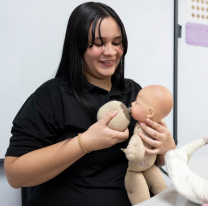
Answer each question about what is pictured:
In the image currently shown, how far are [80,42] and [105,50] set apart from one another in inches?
3.8

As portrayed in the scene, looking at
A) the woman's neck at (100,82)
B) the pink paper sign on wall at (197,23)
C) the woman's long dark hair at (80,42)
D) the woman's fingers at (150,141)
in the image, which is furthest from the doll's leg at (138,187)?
the pink paper sign on wall at (197,23)

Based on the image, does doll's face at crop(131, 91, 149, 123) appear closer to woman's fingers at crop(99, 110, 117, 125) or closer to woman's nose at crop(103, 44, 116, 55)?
woman's fingers at crop(99, 110, 117, 125)

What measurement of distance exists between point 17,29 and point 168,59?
104cm

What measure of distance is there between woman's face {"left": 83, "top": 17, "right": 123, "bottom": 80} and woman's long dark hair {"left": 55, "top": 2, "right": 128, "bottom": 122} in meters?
0.02

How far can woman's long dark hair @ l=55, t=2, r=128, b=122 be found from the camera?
2.32 ft

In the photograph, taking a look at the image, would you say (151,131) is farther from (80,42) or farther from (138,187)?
(80,42)

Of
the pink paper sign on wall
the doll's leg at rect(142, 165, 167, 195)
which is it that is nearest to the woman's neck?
the doll's leg at rect(142, 165, 167, 195)

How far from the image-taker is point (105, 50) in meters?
0.72

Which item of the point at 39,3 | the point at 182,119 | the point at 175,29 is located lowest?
the point at 182,119

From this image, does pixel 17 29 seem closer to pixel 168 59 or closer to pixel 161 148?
pixel 161 148

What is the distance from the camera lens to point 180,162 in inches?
18.6

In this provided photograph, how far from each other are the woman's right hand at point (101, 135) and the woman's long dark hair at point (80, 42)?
0.12 meters

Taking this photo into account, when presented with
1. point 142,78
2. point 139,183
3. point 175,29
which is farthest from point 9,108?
point 175,29

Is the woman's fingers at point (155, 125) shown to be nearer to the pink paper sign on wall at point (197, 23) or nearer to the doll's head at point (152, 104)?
the doll's head at point (152, 104)
